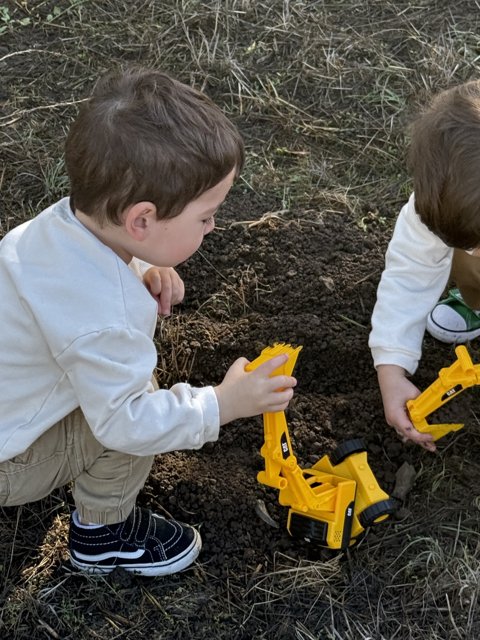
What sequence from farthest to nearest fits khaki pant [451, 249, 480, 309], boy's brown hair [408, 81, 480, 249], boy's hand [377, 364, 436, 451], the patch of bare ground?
1. khaki pant [451, 249, 480, 309]
2. boy's hand [377, 364, 436, 451]
3. the patch of bare ground
4. boy's brown hair [408, 81, 480, 249]

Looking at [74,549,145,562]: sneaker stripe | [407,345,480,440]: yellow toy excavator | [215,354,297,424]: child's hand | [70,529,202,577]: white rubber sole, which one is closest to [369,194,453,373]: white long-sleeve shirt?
[407,345,480,440]: yellow toy excavator

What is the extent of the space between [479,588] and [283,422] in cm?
73

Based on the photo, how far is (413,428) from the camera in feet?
7.58

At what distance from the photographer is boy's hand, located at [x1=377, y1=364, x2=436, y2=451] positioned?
232cm

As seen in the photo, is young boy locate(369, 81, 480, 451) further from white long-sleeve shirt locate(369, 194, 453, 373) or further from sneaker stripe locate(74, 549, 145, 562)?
sneaker stripe locate(74, 549, 145, 562)

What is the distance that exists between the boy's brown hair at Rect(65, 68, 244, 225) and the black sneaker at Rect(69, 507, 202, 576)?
3.05 ft

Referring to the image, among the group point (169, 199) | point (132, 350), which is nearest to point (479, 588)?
point (132, 350)

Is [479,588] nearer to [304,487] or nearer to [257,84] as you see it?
[304,487]

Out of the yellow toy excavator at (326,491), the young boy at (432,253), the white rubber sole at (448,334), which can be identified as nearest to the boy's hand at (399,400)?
the young boy at (432,253)

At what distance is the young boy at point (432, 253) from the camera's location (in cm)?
206

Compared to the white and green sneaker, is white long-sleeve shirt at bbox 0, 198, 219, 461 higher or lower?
higher

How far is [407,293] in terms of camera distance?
2467mm

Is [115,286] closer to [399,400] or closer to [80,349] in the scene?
[80,349]

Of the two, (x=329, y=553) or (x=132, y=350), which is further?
(x=329, y=553)
